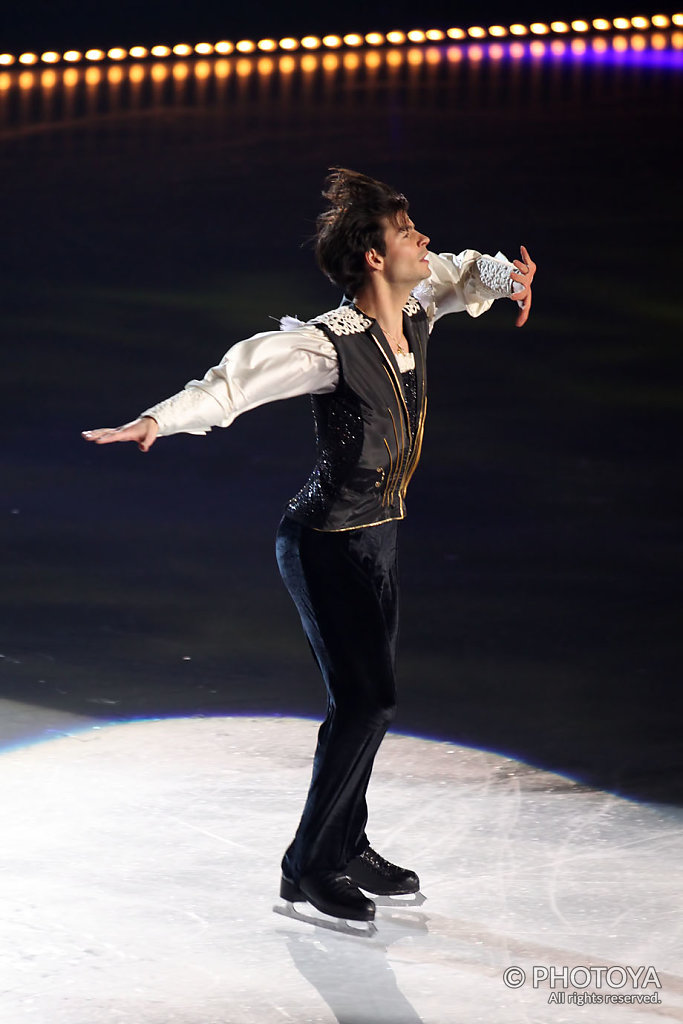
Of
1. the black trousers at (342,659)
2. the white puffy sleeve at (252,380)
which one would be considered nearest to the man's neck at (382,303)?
the white puffy sleeve at (252,380)

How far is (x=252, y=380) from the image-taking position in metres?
3.09

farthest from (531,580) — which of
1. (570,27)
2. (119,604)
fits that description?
(570,27)

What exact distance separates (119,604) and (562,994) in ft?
8.90

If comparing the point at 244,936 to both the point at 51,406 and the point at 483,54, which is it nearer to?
the point at 51,406

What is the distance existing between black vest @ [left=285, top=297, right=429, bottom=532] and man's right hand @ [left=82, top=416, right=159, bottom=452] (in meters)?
0.47

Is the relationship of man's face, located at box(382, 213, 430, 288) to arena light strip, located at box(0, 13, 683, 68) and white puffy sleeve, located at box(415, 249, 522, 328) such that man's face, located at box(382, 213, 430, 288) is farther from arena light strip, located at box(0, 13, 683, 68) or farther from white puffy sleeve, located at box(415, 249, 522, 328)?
arena light strip, located at box(0, 13, 683, 68)

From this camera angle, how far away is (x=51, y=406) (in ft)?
24.4

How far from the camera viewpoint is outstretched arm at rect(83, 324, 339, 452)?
2949 mm

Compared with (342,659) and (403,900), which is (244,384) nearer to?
(342,659)

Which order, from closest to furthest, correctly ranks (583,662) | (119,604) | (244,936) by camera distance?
(244,936) < (583,662) < (119,604)

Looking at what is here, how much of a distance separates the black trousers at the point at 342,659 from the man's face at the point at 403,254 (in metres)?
0.50

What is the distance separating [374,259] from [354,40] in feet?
39.6

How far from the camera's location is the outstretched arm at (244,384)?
9.68 ft

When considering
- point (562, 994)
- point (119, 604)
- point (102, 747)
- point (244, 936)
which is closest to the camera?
point (562, 994)
